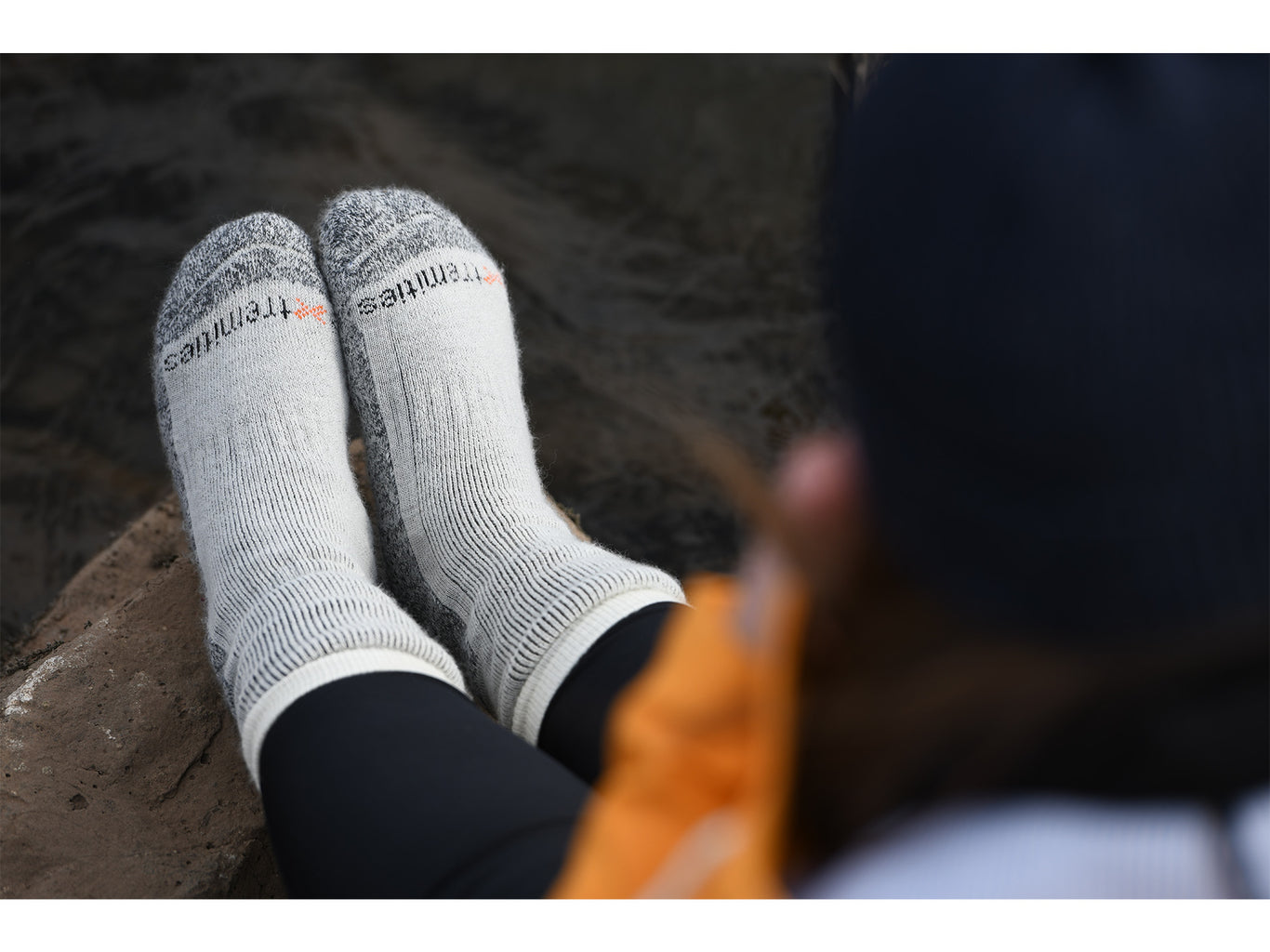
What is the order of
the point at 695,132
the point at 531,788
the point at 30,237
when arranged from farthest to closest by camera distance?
the point at 695,132, the point at 30,237, the point at 531,788

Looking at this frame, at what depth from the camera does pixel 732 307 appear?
1535 millimetres

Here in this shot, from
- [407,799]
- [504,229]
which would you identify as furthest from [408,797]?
[504,229]

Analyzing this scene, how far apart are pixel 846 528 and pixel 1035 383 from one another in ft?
0.26

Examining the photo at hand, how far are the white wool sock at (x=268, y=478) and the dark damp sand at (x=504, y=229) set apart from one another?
0.33 m

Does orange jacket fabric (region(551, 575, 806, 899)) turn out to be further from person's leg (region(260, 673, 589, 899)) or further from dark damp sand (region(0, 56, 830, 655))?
dark damp sand (region(0, 56, 830, 655))

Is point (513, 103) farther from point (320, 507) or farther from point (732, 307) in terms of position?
point (320, 507)

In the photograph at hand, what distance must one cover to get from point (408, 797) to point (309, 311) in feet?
2.25

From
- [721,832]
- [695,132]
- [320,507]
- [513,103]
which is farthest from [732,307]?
[721,832]

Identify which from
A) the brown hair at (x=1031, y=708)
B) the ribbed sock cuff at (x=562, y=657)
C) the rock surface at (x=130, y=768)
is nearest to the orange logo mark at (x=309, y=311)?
the rock surface at (x=130, y=768)

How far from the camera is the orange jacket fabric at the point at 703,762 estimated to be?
390 millimetres

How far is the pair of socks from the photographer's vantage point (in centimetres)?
87

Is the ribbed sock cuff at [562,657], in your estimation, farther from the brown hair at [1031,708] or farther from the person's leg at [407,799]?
the brown hair at [1031,708]

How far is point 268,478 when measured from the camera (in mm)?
1053

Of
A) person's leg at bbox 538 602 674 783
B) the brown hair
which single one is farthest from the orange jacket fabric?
person's leg at bbox 538 602 674 783
